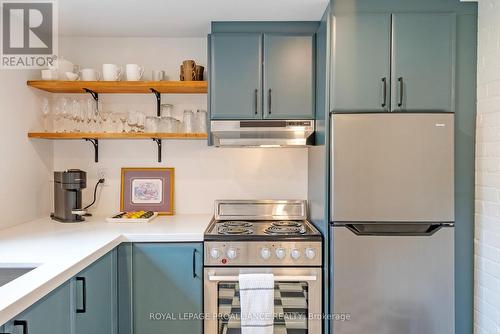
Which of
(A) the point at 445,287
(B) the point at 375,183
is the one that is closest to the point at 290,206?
(B) the point at 375,183

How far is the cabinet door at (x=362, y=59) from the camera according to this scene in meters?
1.85

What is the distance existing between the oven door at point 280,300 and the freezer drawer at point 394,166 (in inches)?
17.9

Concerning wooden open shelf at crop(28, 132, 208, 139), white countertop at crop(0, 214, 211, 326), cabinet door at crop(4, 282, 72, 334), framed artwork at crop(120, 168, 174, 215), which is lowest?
cabinet door at crop(4, 282, 72, 334)

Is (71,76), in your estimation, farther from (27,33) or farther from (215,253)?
(215,253)

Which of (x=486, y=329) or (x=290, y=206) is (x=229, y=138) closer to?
(x=290, y=206)

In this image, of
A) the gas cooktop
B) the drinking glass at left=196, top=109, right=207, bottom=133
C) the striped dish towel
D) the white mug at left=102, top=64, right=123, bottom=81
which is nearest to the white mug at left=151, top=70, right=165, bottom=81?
the white mug at left=102, top=64, right=123, bottom=81

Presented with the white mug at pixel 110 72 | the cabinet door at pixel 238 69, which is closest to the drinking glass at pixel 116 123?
the white mug at pixel 110 72

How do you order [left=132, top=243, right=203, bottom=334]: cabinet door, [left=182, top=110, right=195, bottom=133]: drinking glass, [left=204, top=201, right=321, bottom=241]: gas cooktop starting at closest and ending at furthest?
[left=132, top=243, right=203, bottom=334]: cabinet door, [left=204, top=201, right=321, bottom=241]: gas cooktop, [left=182, top=110, right=195, bottom=133]: drinking glass

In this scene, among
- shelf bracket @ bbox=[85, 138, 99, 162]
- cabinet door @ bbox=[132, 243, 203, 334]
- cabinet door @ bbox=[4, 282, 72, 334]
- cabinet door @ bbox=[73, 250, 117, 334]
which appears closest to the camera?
cabinet door @ bbox=[4, 282, 72, 334]

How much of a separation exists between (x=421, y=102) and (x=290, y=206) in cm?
111

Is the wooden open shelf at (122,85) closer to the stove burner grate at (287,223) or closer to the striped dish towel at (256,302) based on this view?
the stove burner grate at (287,223)

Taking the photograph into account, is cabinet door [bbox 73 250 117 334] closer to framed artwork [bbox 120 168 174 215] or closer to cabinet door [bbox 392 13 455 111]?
framed artwork [bbox 120 168 174 215]

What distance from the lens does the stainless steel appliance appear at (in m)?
1.92

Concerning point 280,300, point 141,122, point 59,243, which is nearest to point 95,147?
point 141,122
